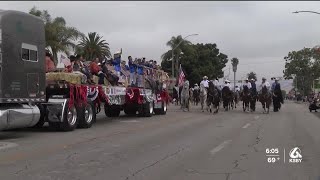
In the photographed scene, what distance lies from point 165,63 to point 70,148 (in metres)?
71.0

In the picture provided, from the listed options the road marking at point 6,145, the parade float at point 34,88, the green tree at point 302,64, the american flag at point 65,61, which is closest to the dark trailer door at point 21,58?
the parade float at point 34,88

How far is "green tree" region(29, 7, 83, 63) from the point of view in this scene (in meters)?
44.2

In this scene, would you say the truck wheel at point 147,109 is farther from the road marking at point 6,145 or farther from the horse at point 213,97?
the road marking at point 6,145

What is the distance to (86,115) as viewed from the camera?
742 inches

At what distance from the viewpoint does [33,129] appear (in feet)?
60.2

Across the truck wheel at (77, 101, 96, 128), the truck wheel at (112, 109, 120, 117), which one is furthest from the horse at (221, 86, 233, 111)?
the truck wheel at (77, 101, 96, 128)

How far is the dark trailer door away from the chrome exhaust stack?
23 centimetres

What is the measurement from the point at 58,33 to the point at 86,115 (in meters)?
28.2

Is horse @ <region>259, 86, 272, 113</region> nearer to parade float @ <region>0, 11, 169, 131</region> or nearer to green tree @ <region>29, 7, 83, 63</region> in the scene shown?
parade float @ <region>0, 11, 169, 131</region>

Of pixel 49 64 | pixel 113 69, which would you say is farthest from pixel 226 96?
pixel 49 64

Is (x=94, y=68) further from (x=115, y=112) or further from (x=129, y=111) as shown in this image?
(x=129, y=111)

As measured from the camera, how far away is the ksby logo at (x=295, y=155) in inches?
438

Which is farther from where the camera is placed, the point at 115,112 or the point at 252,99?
the point at 252,99

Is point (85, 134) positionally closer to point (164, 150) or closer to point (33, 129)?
point (33, 129)
